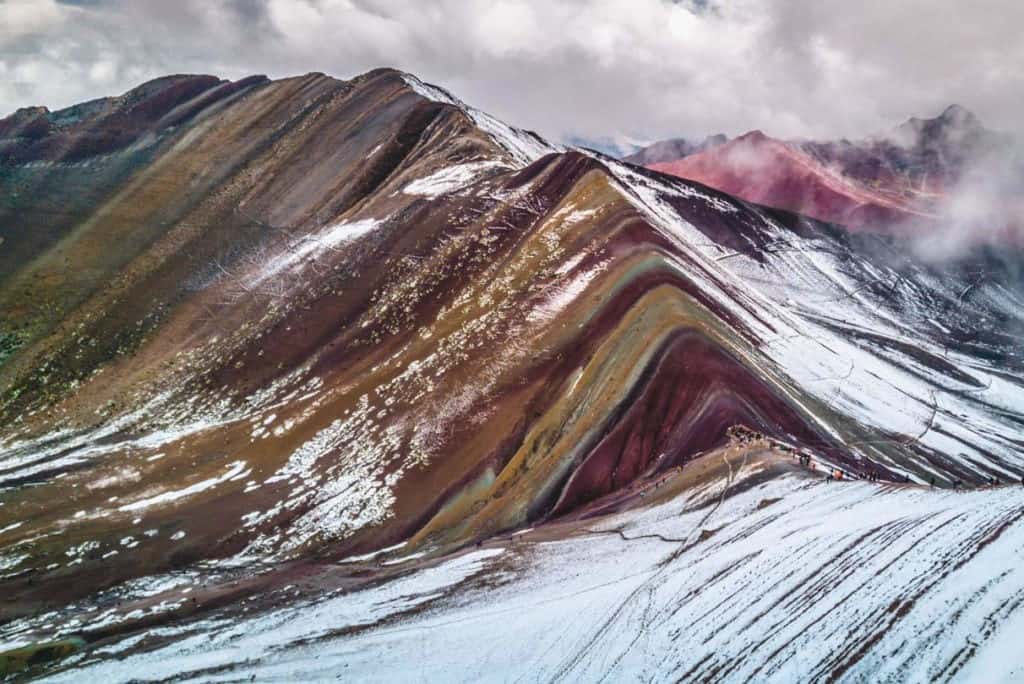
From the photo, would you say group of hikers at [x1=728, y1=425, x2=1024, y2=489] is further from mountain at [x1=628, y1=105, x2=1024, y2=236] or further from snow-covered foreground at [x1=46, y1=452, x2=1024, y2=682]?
mountain at [x1=628, y1=105, x2=1024, y2=236]

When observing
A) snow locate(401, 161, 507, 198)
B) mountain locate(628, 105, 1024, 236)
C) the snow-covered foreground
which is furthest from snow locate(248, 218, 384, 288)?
mountain locate(628, 105, 1024, 236)

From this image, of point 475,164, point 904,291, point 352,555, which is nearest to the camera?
point 352,555

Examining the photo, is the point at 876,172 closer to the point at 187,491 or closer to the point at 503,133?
the point at 503,133

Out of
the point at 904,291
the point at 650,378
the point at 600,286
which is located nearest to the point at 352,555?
the point at 650,378

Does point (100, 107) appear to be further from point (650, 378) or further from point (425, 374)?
point (650, 378)

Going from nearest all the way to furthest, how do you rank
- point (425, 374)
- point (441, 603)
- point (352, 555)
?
point (441, 603) < point (352, 555) < point (425, 374)

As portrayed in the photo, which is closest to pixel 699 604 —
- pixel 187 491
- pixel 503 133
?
pixel 187 491

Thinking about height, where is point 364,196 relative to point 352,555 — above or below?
above
